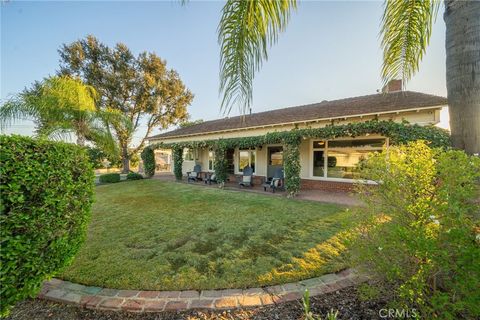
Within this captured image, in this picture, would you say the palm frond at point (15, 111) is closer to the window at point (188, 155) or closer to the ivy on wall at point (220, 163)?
the ivy on wall at point (220, 163)

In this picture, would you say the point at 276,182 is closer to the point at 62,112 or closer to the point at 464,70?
the point at 464,70

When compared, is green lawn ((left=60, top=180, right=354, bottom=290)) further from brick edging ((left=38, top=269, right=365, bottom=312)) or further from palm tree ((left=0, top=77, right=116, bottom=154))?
palm tree ((left=0, top=77, right=116, bottom=154))

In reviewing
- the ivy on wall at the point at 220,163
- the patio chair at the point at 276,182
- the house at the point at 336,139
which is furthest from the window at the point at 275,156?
the ivy on wall at the point at 220,163

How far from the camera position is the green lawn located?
2971 millimetres

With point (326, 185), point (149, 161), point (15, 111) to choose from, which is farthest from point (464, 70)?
point (149, 161)

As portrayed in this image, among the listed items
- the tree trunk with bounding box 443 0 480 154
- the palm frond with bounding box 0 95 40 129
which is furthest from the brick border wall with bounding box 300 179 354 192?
the palm frond with bounding box 0 95 40 129

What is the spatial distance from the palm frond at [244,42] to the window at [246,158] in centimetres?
1212

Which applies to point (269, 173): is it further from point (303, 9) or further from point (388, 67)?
point (303, 9)

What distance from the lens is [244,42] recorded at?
2410mm

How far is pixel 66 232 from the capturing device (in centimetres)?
246

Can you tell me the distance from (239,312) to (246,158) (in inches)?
516

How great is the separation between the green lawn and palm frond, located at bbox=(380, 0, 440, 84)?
3.52 m

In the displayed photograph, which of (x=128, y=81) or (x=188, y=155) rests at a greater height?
(x=128, y=81)

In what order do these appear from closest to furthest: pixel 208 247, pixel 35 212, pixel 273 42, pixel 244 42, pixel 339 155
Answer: pixel 35 212
pixel 244 42
pixel 273 42
pixel 208 247
pixel 339 155
